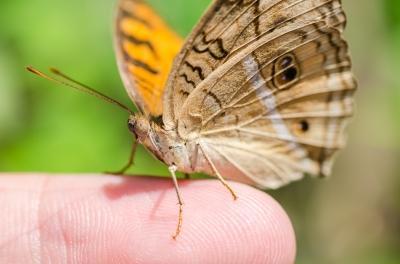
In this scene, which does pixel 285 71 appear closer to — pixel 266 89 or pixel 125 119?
pixel 266 89

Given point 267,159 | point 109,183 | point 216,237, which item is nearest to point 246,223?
point 216,237

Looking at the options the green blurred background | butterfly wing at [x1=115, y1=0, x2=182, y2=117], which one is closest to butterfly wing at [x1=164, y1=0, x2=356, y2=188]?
butterfly wing at [x1=115, y1=0, x2=182, y2=117]

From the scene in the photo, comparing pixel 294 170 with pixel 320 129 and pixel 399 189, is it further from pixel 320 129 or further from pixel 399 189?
pixel 399 189

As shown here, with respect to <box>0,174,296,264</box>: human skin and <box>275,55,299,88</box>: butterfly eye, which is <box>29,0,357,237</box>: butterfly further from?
<box>0,174,296,264</box>: human skin

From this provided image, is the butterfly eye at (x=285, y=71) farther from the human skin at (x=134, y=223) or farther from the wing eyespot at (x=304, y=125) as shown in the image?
the human skin at (x=134, y=223)

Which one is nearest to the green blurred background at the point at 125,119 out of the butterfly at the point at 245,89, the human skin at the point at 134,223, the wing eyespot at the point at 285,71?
the human skin at the point at 134,223

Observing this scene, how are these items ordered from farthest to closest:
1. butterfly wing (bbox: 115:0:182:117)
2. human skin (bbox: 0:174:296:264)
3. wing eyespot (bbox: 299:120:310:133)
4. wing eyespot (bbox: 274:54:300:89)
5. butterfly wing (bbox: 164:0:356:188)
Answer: wing eyespot (bbox: 299:120:310:133)
butterfly wing (bbox: 115:0:182:117)
wing eyespot (bbox: 274:54:300:89)
butterfly wing (bbox: 164:0:356:188)
human skin (bbox: 0:174:296:264)

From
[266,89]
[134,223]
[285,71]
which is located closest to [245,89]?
[266,89]
